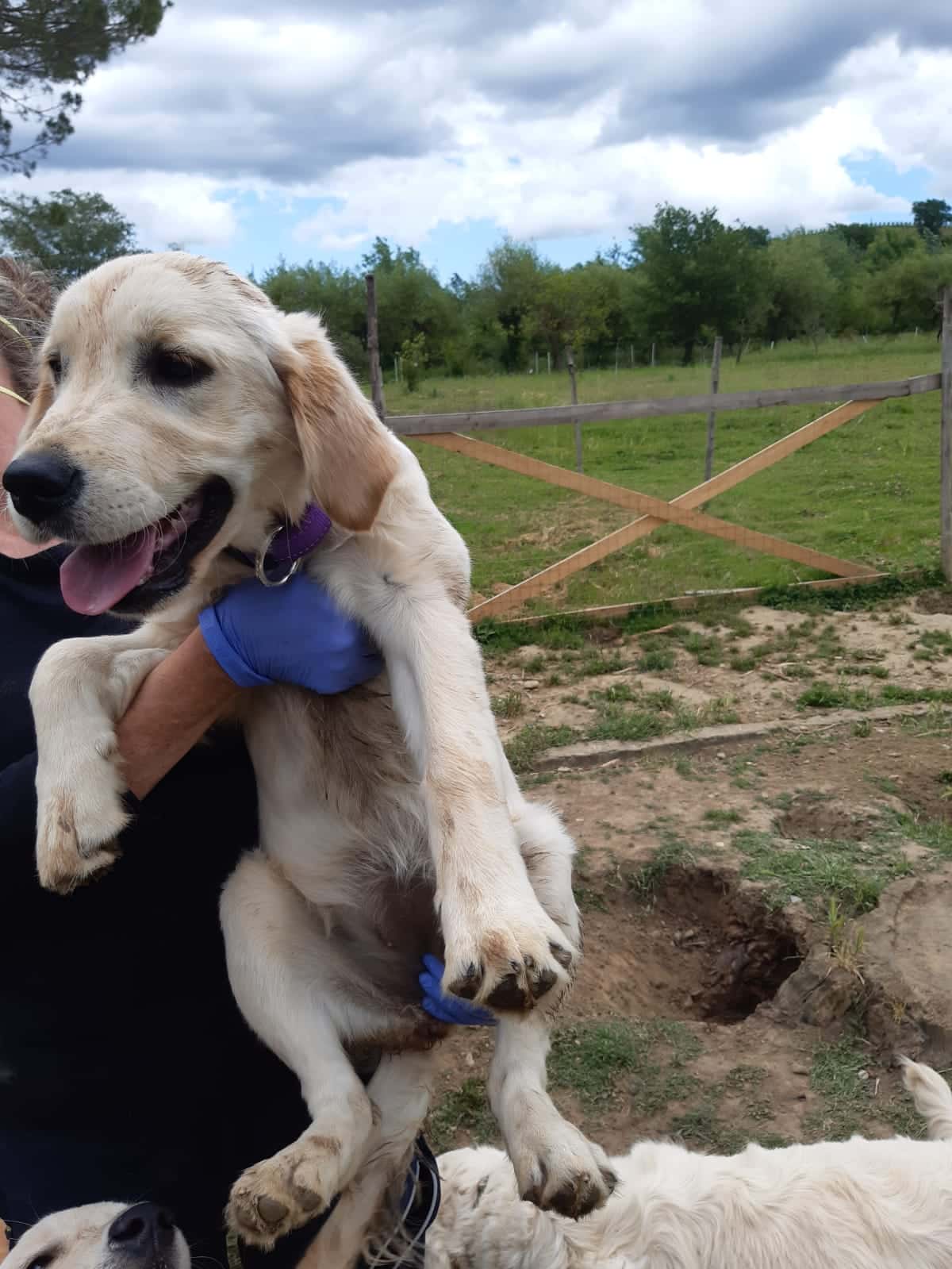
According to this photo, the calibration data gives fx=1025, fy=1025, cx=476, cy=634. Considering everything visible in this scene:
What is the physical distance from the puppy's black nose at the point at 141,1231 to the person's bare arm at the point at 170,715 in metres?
0.78

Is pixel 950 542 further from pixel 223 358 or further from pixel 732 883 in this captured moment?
pixel 223 358

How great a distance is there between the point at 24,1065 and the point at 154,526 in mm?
1027

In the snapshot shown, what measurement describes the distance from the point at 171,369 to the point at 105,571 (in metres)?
0.41

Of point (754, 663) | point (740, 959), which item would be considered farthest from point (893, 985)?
point (754, 663)

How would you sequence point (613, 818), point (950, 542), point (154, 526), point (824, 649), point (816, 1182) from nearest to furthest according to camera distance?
1. point (154, 526)
2. point (816, 1182)
3. point (613, 818)
4. point (824, 649)
5. point (950, 542)

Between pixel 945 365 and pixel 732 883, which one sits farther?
pixel 945 365

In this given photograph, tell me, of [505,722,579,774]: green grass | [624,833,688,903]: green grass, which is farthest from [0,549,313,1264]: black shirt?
[505,722,579,774]: green grass

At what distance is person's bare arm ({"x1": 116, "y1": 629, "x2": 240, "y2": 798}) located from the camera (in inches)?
77.1

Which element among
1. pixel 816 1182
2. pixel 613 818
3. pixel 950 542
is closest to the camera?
pixel 816 1182

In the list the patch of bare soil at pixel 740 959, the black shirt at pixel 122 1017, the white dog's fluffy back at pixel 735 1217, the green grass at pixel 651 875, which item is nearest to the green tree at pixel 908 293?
the patch of bare soil at pixel 740 959

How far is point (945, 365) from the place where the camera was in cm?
891

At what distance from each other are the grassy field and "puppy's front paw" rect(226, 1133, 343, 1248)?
21.7 ft

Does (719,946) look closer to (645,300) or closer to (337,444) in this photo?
(337,444)

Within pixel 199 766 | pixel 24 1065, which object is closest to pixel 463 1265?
pixel 24 1065
